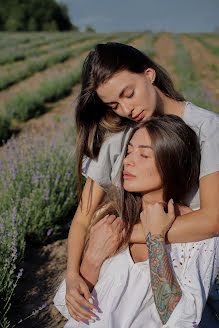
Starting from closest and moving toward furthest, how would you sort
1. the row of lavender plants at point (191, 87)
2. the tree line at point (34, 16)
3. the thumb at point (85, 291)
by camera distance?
the thumb at point (85, 291) < the row of lavender plants at point (191, 87) < the tree line at point (34, 16)

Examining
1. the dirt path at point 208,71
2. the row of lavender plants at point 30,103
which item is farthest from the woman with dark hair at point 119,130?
the dirt path at point 208,71

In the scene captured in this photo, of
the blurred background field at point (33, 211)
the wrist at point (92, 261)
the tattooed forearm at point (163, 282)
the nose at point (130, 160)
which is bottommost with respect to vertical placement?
the blurred background field at point (33, 211)

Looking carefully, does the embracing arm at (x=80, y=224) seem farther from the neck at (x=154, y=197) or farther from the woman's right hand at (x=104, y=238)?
the neck at (x=154, y=197)

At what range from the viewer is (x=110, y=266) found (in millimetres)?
2029

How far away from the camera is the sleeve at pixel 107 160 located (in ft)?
7.95

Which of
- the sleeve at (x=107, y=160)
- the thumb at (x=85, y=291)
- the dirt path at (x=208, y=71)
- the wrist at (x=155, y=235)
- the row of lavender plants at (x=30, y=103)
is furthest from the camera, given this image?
the dirt path at (x=208, y=71)

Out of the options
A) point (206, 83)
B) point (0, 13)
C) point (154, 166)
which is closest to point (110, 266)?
point (154, 166)

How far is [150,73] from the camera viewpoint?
2299 millimetres

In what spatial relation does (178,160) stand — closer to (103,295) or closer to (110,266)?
(110,266)

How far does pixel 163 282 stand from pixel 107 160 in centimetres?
95

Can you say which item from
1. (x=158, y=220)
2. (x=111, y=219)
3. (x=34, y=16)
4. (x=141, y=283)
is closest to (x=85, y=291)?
(x=141, y=283)

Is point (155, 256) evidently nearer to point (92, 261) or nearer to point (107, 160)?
point (92, 261)

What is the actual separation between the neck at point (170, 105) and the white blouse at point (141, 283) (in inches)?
32.9

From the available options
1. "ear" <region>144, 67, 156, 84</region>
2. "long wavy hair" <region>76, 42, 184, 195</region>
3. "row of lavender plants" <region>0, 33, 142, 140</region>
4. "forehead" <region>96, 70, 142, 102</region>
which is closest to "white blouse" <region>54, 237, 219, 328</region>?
"long wavy hair" <region>76, 42, 184, 195</region>
